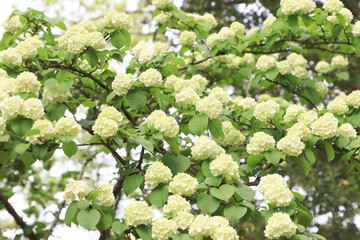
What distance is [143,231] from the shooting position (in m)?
2.15

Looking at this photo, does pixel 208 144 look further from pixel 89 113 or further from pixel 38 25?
pixel 89 113

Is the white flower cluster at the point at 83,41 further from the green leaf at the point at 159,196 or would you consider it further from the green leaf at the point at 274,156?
the green leaf at the point at 274,156

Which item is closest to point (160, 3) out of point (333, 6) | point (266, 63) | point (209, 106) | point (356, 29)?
point (266, 63)

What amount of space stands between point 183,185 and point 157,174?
16 cm

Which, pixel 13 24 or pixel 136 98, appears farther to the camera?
pixel 13 24

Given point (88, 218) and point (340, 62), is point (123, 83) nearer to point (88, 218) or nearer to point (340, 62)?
point (88, 218)

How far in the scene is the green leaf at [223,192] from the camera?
2168 millimetres

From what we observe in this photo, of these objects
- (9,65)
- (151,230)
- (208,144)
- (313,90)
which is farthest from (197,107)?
(313,90)

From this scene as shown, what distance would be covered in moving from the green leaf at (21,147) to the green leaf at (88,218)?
1.38 feet

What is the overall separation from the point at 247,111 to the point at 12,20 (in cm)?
213

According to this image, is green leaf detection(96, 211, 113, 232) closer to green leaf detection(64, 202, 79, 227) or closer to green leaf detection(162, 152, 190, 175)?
green leaf detection(64, 202, 79, 227)

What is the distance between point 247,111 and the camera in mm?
3209

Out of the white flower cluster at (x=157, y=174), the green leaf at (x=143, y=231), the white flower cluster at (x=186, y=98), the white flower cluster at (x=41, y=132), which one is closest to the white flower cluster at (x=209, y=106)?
the white flower cluster at (x=186, y=98)

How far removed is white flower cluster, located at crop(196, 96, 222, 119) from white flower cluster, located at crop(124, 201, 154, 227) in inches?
28.6
